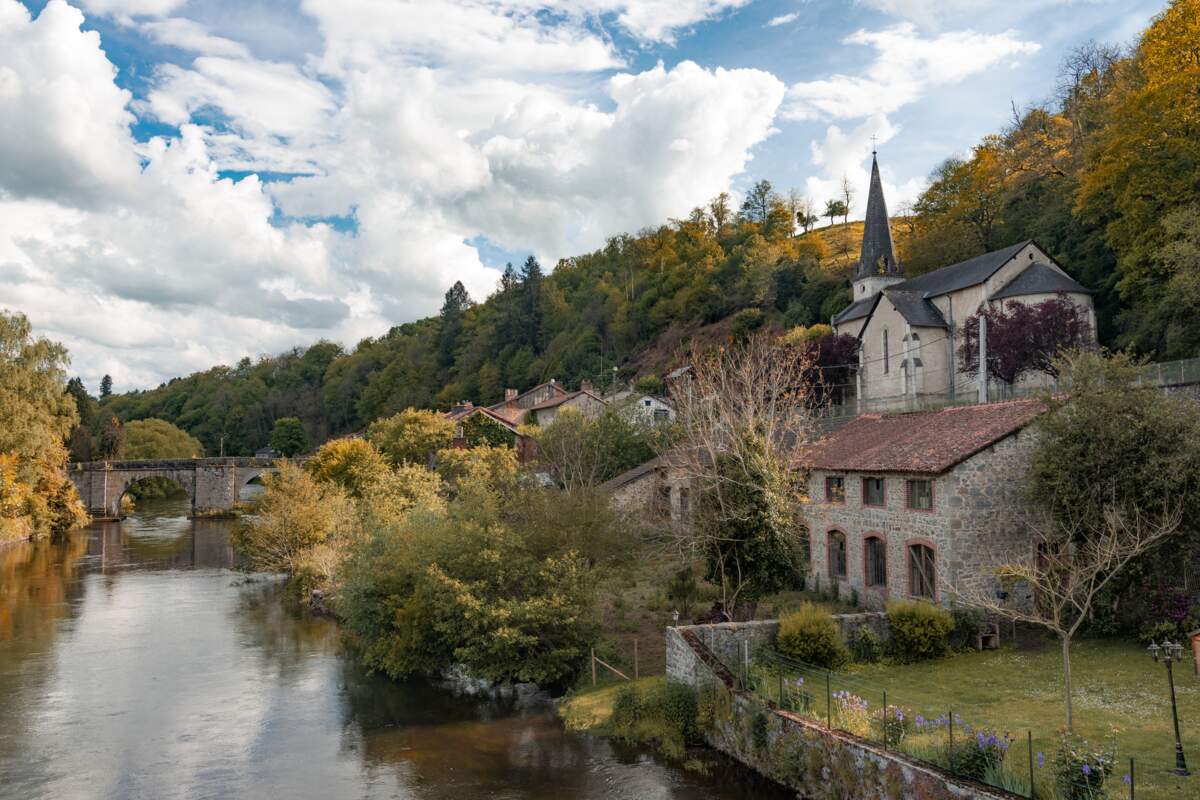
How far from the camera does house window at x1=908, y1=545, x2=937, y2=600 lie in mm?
21450

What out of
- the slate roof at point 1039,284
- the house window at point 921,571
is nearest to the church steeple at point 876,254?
the slate roof at point 1039,284

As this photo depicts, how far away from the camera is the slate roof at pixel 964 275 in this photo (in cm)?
4488

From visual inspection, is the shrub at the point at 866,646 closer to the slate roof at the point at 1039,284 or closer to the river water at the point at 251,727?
the river water at the point at 251,727

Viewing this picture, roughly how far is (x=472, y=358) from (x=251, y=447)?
3746 cm

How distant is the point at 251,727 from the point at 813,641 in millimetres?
13150

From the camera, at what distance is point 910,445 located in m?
23.7

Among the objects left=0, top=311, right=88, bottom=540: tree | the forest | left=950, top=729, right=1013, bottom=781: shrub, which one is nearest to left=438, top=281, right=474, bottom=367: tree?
the forest

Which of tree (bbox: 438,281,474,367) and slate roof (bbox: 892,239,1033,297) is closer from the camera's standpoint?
slate roof (bbox: 892,239,1033,297)

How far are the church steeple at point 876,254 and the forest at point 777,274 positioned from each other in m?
6.59

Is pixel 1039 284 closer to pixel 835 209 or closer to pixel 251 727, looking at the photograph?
pixel 251 727

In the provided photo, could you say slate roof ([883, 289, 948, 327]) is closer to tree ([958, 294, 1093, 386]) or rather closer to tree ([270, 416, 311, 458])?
A: tree ([958, 294, 1093, 386])

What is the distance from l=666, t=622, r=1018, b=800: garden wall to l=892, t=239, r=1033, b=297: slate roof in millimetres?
32981

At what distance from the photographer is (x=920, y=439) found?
2378 centimetres

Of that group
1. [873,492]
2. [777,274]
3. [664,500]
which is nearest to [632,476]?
[664,500]
